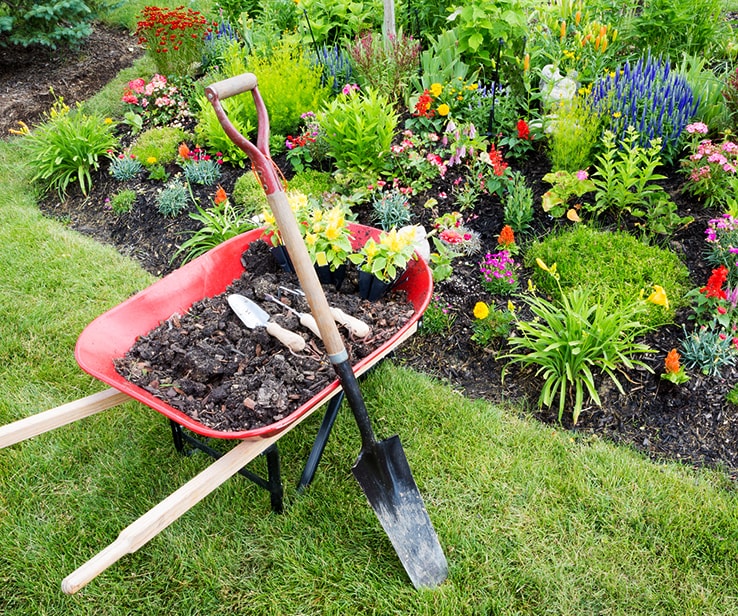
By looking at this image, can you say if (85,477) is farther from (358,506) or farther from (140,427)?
(358,506)

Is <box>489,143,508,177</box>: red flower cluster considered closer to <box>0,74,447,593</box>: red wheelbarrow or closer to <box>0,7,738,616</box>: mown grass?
<box>0,74,447,593</box>: red wheelbarrow

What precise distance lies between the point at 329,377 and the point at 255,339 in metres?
0.34

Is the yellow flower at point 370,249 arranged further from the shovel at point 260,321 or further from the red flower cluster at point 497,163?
the red flower cluster at point 497,163

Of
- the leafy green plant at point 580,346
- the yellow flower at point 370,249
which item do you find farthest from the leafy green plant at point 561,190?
the yellow flower at point 370,249

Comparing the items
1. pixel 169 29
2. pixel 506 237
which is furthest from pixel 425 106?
pixel 169 29

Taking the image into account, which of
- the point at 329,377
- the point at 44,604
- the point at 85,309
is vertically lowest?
the point at 44,604

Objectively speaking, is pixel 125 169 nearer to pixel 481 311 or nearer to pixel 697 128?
pixel 481 311

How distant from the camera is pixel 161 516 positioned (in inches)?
62.4

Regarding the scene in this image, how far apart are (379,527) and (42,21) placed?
584 cm

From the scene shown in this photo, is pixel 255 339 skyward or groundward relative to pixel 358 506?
skyward

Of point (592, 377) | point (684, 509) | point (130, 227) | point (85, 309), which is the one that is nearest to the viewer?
point (684, 509)

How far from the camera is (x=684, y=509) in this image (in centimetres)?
217

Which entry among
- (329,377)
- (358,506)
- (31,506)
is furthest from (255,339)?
(31,506)

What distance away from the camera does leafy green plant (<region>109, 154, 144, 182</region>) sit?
423 centimetres
